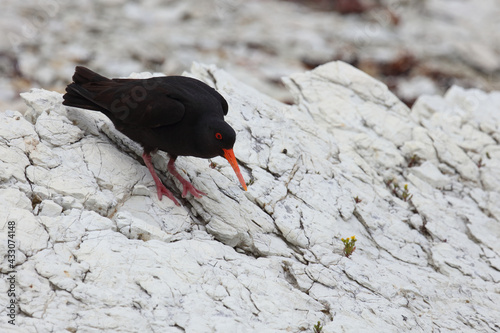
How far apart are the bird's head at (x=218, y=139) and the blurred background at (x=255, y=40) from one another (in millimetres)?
8570

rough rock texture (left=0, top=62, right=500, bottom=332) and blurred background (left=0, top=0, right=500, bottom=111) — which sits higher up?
rough rock texture (left=0, top=62, right=500, bottom=332)

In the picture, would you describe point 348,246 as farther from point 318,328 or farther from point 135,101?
point 135,101

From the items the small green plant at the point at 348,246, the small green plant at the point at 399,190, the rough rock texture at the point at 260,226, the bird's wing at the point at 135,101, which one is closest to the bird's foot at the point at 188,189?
the rough rock texture at the point at 260,226

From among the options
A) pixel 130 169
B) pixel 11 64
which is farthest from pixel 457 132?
pixel 11 64

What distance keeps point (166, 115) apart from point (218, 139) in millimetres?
649

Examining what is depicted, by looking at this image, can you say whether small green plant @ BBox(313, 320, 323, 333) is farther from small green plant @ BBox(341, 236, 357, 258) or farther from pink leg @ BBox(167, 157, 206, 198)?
pink leg @ BBox(167, 157, 206, 198)

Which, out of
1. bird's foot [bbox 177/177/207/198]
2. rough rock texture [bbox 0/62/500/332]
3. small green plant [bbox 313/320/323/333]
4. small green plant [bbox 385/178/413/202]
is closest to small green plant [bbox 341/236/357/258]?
rough rock texture [bbox 0/62/500/332]

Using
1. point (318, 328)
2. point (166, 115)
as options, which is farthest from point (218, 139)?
point (318, 328)

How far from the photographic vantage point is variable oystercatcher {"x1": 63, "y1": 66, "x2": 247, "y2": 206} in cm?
581

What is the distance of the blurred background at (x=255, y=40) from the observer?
1532cm

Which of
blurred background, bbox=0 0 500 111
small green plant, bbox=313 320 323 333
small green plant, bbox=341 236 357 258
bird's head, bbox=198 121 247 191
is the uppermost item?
bird's head, bbox=198 121 247 191

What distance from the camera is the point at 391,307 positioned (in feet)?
18.6

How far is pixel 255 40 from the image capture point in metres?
18.7

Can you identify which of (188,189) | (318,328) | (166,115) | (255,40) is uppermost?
(166,115)
